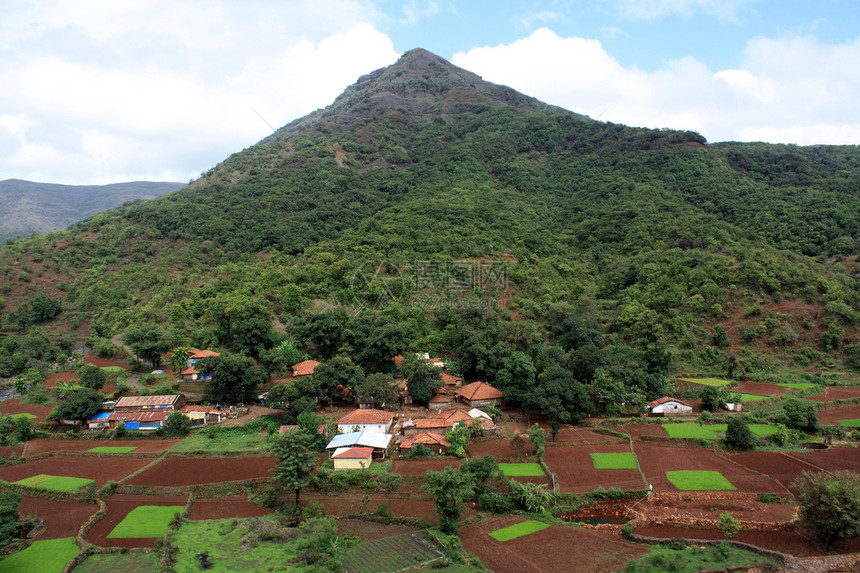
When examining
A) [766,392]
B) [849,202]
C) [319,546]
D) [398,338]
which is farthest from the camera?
[849,202]

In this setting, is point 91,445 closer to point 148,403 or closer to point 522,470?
point 148,403

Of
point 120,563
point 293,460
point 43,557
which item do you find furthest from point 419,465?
point 43,557

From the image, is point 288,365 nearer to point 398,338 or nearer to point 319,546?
point 398,338

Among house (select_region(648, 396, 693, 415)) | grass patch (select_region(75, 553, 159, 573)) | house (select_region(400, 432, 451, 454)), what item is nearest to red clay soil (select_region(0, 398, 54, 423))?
grass patch (select_region(75, 553, 159, 573))

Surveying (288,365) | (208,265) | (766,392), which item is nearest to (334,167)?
(208,265)

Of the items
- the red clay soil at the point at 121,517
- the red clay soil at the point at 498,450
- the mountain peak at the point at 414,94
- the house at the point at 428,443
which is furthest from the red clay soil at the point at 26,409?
the mountain peak at the point at 414,94

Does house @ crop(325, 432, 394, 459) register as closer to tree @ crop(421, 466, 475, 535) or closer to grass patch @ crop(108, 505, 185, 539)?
tree @ crop(421, 466, 475, 535)

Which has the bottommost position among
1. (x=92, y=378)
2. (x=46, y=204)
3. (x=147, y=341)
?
(x=92, y=378)
